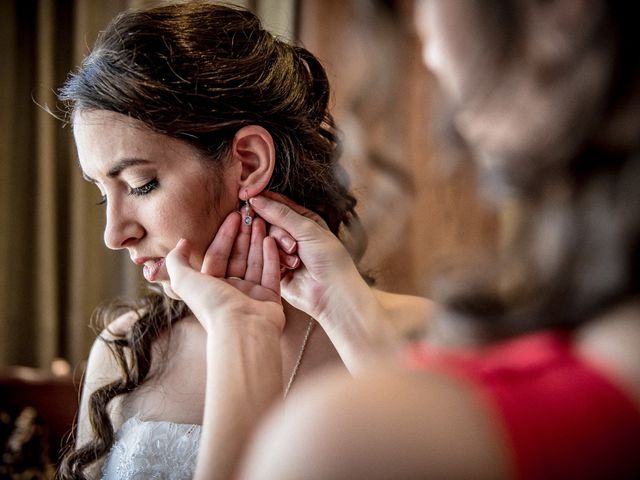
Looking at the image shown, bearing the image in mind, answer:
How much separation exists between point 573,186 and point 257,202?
1.03m

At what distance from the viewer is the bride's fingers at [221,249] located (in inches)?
59.5

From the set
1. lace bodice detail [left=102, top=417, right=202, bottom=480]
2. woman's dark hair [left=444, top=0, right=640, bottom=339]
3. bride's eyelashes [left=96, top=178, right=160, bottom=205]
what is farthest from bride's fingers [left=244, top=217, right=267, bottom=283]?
woman's dark hair [left=444, top=0, right=640, bottom=339]

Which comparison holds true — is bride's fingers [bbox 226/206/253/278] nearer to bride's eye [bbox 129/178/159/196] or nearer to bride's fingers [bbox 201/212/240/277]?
bride's fingers [bbox 201/212/240/277]

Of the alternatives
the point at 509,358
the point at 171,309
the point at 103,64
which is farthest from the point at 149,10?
the point at 509,358

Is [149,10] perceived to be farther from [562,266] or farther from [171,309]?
[562,266]

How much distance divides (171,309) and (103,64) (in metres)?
0.62

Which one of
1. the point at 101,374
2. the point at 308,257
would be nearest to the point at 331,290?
the point at 308,257

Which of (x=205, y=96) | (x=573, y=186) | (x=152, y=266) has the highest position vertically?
(x=573, y=186)

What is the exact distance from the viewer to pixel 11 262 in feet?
9.86

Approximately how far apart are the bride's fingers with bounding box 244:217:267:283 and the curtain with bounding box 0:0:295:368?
1507mm

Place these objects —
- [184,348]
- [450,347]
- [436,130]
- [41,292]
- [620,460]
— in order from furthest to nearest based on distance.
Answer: [41,292] < [184,348] < [436,130] < [450,347] < [620,460]

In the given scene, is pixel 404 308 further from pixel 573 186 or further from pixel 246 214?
pixel 573 186

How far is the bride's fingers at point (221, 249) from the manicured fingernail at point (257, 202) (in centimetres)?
5

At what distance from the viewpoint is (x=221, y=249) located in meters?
1.53
